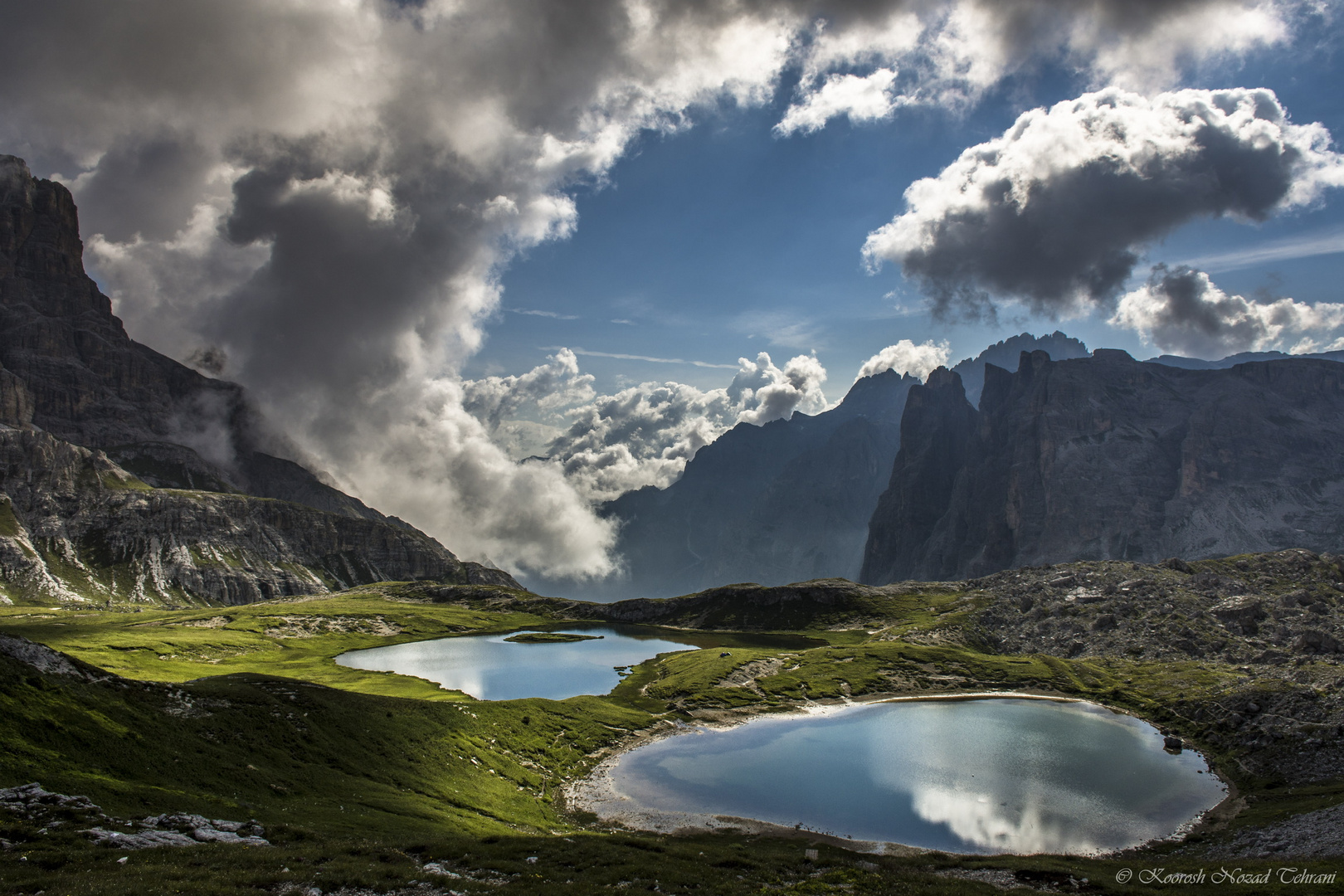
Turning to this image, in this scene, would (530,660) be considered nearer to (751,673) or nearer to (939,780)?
(751,673)

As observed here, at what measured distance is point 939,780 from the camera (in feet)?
208

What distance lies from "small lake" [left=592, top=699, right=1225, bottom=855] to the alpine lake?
0.18 m

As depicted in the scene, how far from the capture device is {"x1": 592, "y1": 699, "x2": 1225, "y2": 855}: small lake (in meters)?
51.9

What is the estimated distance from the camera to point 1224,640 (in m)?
116

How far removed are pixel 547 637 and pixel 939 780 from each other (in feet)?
454

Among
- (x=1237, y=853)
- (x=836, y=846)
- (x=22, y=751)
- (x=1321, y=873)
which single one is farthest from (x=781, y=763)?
(x=22, y=751)

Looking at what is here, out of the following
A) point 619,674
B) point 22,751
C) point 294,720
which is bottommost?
point 619,674

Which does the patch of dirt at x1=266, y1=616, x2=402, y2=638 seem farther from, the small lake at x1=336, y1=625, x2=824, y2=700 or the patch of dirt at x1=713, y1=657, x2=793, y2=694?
the patch of dirt at x1=713, y1=657, x2=793, y2=694

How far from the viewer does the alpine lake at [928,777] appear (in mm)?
51719

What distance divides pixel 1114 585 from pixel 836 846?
141539 mm

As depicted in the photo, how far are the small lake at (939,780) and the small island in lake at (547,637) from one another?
337 feet

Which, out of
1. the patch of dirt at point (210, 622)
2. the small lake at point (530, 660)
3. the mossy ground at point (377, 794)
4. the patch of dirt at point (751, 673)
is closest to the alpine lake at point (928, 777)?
the small lake at point (530, 660)

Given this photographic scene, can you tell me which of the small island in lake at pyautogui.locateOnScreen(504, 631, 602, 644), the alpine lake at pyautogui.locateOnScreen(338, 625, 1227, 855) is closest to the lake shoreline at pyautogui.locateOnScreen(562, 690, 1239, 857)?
the alpine lake at pyautogui.locateOnScreen(338, 625, 1227, 855)

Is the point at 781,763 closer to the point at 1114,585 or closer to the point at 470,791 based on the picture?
the point at 470,791
